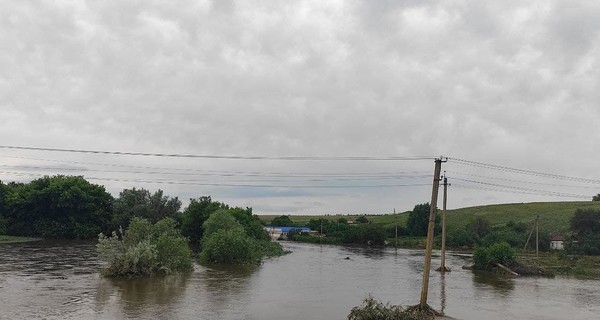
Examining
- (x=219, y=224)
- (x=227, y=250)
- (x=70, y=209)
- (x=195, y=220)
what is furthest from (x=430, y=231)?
(x=70, y=209)

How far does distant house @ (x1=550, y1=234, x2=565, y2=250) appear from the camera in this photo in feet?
Answer: 278

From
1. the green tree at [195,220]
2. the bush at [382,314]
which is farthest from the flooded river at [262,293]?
the green tree at [195,220]

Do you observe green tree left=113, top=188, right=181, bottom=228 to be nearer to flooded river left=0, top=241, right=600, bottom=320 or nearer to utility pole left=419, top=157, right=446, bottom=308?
flooded river left=0, top=241, right=600, bottom=320

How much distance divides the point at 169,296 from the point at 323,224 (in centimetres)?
10450

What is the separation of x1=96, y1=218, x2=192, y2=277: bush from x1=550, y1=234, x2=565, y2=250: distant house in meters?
66.2

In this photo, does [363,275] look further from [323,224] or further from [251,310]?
[323,224]

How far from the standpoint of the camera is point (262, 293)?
33.5 m

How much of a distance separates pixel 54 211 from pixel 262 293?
241ft

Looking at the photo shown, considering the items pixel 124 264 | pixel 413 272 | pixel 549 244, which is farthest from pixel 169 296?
pixel 549 244

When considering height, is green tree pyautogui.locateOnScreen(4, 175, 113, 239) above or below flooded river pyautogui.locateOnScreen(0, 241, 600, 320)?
above

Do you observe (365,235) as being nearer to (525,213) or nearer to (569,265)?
(525,213)

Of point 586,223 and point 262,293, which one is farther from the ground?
point 586,223

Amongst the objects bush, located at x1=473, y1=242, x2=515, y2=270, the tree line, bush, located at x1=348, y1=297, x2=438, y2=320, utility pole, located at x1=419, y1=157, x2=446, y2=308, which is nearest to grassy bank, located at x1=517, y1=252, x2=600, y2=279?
bush, located at x1=473, y1=242, x2=515, y2=270

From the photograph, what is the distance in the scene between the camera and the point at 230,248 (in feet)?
170
